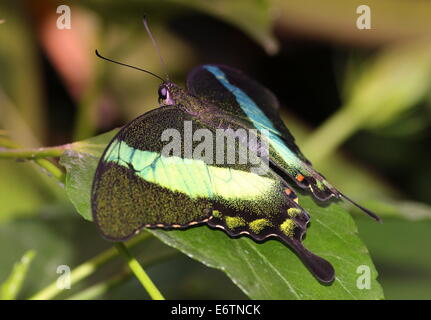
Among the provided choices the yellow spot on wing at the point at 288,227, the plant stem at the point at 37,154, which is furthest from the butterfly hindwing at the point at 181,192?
the plant stem at the point at 37,154

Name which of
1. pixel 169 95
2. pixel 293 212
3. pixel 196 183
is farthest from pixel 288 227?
pixel 169 95

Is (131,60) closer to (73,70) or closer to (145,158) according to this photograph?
(73,70)

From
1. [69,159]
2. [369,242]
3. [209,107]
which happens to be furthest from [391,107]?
[69,159]

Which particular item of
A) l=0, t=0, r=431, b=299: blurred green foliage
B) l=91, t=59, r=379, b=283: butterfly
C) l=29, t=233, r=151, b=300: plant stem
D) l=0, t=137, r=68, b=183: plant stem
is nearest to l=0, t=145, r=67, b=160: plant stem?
l=0, t=137, r=68, b=183: plant stem

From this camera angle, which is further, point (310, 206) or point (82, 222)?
point (82, 222)

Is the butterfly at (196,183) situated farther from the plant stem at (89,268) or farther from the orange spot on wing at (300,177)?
the plant stem at (89,268)

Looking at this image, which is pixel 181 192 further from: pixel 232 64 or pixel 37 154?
pixel 232 64

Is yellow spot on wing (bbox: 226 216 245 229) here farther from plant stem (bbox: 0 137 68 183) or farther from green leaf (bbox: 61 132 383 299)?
plant stem (bbox: 0 137 68 183)
